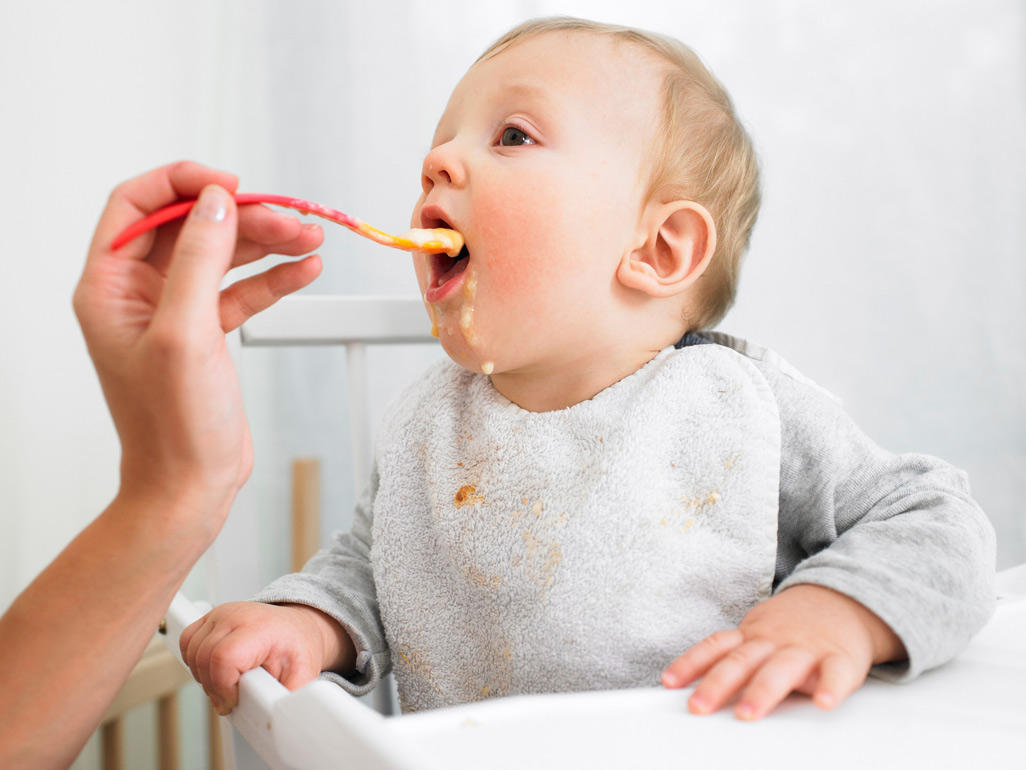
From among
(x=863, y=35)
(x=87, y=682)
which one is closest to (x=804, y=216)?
(x=863, y=35)

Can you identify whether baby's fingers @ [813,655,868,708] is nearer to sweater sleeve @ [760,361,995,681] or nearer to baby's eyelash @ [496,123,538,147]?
sweater sleeve @ [760,361,995,681]

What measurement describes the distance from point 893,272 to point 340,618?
99cm

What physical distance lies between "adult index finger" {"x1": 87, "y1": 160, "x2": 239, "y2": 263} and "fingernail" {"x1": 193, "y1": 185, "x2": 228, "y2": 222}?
28 mm

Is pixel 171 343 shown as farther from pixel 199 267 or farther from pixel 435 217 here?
pixel 435 217

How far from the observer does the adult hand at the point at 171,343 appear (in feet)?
1.44

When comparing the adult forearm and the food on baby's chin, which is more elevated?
the food on baby's chin

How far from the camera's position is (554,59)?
772mm

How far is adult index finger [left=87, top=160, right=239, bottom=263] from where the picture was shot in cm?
50

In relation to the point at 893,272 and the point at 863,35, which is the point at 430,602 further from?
the point at 863,35

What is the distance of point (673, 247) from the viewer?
0.79m

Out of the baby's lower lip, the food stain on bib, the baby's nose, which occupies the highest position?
the baby's nose

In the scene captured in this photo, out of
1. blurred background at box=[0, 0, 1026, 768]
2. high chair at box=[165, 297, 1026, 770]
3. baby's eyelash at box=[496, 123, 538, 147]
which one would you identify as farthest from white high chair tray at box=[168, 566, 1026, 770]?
blurred background at box=[0, 0, 1026, 768]

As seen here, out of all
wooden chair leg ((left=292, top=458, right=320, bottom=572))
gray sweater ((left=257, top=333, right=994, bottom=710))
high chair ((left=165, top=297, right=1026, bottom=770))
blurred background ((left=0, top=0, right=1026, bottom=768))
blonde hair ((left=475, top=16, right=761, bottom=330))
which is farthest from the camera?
wooden chair leg ((left=292, top=458, right=320, bottom=572))

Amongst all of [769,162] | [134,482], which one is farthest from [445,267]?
[769,162]
